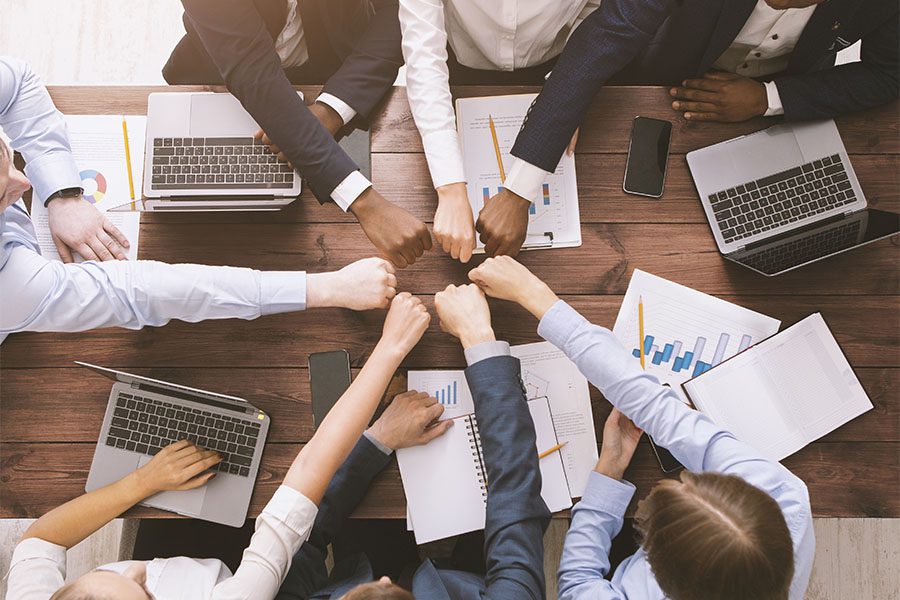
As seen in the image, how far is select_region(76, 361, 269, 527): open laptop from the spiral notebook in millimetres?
340

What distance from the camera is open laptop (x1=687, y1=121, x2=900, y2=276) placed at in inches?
56.2

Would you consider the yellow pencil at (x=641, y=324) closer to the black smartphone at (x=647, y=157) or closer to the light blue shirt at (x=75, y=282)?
the black smartphone at (x=647, y=157)

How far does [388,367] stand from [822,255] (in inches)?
39.0

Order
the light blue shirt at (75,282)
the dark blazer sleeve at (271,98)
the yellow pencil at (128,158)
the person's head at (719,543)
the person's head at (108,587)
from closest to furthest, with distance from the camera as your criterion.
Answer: the person's head at (719,543) → the person's head at (108,587) → the light blue shirt at (75,282) → the dark blazer sleeve at (271,98) → the yellow pencil at (128,158)

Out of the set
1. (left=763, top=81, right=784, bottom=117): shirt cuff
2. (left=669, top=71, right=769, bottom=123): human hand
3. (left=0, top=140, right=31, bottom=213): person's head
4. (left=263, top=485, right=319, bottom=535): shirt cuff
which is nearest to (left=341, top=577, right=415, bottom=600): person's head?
(left=263, top=485, right=319, bottom=535): shirt cuff

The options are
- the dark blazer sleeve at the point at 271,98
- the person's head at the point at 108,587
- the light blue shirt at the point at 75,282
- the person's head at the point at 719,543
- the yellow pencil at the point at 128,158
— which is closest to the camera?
the person's head at the point at 719,543

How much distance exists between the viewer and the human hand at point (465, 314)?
137cm

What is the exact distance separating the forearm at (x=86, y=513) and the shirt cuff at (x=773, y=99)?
1.63 meters

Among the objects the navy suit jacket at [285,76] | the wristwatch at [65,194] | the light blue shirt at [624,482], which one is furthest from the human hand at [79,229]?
the light blue shirt at [624,482]

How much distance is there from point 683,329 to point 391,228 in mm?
686

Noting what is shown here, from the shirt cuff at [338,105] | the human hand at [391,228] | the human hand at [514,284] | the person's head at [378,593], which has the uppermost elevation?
the shirt cuff at [338,105]

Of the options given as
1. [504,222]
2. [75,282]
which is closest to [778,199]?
[504,222]

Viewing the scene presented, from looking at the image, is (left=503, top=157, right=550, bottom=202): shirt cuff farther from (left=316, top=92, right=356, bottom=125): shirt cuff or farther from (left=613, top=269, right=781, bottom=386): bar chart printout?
(left=316, top=92, right=356, bottom=125): shirt cuff

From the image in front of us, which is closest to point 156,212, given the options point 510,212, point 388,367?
point 388,367
